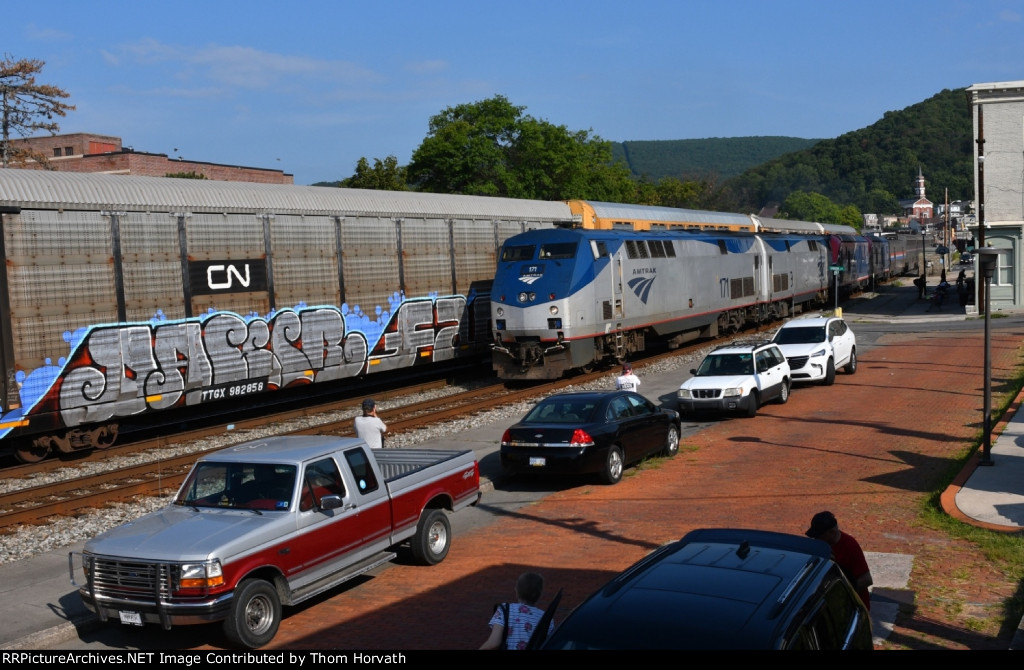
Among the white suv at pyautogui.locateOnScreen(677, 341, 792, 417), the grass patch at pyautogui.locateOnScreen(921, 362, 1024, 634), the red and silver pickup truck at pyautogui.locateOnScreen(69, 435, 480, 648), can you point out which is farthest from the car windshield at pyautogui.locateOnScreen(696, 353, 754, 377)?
the red and silver pickup truck at pyautogui.locateOnScreen(69, 435, 480, 648)

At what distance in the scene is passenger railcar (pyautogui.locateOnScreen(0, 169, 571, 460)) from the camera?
620 inches

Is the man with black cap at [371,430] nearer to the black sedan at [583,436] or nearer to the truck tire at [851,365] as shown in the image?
the black sedan at [583,436]

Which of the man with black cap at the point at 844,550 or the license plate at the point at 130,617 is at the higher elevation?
the man with black cap at the point at 844,550

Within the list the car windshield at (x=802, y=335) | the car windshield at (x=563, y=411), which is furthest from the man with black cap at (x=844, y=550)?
the car windshield at (x=802, y=335)

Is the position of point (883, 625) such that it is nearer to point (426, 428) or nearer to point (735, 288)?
point (426, 428)

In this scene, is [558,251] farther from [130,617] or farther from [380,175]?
[380,175]

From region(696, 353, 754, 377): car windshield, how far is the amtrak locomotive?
4247mm

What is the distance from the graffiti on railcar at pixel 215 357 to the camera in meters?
16.1

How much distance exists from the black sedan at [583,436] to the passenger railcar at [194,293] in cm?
738

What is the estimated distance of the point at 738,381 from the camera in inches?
785

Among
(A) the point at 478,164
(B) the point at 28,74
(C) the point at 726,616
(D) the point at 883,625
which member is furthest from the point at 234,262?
(A) the point at 478,164

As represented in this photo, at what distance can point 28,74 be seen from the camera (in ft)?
150

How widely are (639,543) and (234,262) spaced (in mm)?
11702

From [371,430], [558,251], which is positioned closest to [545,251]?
[558,251]
